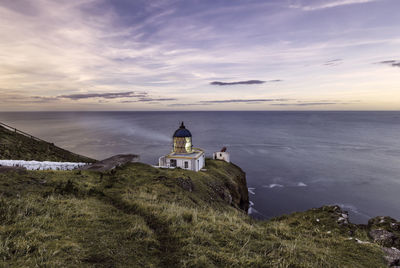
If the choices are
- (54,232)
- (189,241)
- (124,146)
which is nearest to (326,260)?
(189,241)

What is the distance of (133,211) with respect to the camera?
34.8 ft

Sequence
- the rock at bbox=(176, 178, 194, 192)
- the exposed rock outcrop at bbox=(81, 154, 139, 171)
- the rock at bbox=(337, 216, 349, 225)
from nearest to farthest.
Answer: the rock at bbox=(337, 216, 349, 225)
the exposed rock outcrop at bbox=(81, 154, 139, 171)
the rock at bbox=(176, 178, 194, 192)

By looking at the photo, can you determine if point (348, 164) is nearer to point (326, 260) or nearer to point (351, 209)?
point (351, 209)

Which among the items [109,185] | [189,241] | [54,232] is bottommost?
[109,185]

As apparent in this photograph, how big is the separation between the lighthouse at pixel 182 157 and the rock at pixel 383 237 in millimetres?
23878

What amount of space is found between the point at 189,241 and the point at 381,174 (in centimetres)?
7080

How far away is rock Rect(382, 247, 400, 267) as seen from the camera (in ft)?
25.2

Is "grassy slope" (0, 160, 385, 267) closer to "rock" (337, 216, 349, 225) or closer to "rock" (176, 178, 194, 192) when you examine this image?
"rock" (337, 216, 349, 225)

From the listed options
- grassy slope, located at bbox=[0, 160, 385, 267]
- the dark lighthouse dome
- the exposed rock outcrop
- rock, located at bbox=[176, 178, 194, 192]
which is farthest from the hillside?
the dark lighthouse dome

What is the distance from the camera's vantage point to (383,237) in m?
10.8

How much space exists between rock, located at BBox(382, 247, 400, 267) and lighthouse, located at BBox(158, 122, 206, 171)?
2558 centimetres

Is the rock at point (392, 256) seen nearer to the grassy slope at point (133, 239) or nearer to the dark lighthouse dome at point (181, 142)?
the grassy slope at point (133, 239)

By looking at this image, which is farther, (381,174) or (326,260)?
(381,174)

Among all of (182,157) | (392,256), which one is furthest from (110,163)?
(392,256)
